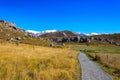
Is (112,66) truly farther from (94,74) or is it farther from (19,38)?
(19,38)

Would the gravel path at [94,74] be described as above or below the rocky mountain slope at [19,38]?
below

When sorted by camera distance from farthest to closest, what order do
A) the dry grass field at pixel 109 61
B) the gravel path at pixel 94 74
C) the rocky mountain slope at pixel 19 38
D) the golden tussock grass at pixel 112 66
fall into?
1. the rocky mountain slope at pixel 19 38
2. the dry grass field at pixel 109 61
3. the golden tussock grass at pixel 112 66
4. the gravel path at pixel 94 74

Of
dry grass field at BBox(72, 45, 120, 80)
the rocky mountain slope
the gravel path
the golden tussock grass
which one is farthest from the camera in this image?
the rocky mountain slope

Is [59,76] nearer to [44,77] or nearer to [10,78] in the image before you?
[44,77]

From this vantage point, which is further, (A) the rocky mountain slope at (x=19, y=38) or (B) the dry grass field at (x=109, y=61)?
(A) the rocky mountain slope at (x=19, y=38)

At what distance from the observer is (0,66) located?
15672 mm

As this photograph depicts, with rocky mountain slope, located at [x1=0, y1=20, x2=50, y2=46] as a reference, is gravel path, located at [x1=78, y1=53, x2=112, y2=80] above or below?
below

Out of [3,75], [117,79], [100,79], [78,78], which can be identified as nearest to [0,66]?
[3,75]

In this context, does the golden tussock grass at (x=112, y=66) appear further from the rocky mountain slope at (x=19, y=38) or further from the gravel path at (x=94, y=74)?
the rocky mountain slope at (x=19, y=38)

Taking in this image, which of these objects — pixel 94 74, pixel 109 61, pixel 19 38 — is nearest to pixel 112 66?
pixel 109 61

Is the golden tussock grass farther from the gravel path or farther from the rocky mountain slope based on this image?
the rocky mountain slope

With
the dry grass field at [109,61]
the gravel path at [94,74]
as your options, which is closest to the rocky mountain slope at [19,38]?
the dry grass field at [109,61]

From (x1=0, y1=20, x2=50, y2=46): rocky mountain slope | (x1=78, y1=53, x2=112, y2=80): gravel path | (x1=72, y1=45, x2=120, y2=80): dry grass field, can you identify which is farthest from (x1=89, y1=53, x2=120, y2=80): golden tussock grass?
(x1=0, y1=20, x2=50, y2=46): rocky mountain slope

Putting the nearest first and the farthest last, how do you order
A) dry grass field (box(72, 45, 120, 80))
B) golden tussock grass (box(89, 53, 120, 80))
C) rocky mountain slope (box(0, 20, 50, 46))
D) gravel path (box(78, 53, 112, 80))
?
gravel path (box(78, 53, 112, 80)) < golden tussock grass (box(89, 53, 120, 80)) < dry grass field (box(72, 45, 120, 80)) < rocky mountain slope (box(0, 20, 50, 46))
